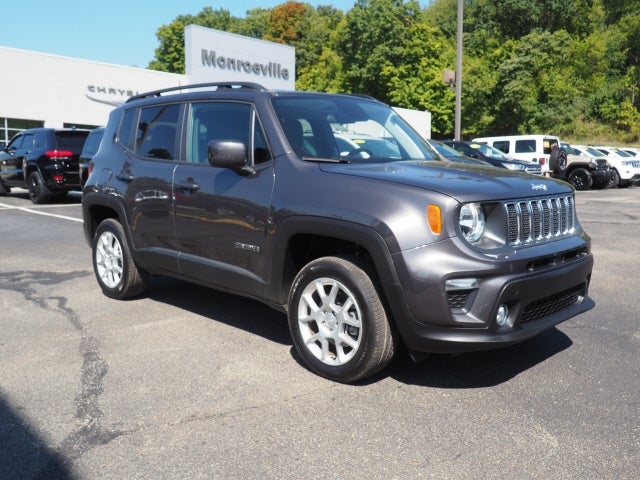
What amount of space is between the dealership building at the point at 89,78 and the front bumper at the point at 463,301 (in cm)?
2629

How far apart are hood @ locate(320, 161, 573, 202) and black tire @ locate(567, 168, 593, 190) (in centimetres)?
1941

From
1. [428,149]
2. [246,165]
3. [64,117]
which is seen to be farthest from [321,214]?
[64,117]

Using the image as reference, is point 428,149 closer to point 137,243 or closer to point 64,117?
point 137,243

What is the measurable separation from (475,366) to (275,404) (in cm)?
139

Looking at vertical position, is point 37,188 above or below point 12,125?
below

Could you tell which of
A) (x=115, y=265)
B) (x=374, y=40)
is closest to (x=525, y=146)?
(x=115, y=265)

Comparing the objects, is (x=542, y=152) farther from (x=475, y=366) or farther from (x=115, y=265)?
(x=475, y=366)

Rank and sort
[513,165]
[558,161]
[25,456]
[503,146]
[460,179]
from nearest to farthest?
[25,456] → [460,179] → [513,165] → [558,161] → [503,146]

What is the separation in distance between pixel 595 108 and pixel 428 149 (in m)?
50.0

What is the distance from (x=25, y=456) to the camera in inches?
116

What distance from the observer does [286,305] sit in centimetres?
411

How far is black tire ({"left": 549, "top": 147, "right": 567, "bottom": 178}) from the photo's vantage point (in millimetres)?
22078

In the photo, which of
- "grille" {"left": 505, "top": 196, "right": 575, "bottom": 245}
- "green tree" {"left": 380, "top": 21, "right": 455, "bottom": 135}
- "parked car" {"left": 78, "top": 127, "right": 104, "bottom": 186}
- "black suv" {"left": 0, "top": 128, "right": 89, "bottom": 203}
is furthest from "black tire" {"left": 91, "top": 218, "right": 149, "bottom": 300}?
"green tree" {"left": 380, "top": 21, "right": 455, "bottom": 135}

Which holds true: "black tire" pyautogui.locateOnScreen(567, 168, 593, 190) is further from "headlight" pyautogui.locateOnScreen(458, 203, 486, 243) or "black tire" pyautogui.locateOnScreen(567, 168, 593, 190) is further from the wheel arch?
"headlight" pyautogui.locateOnScreen(458, 203, 486, 243)
